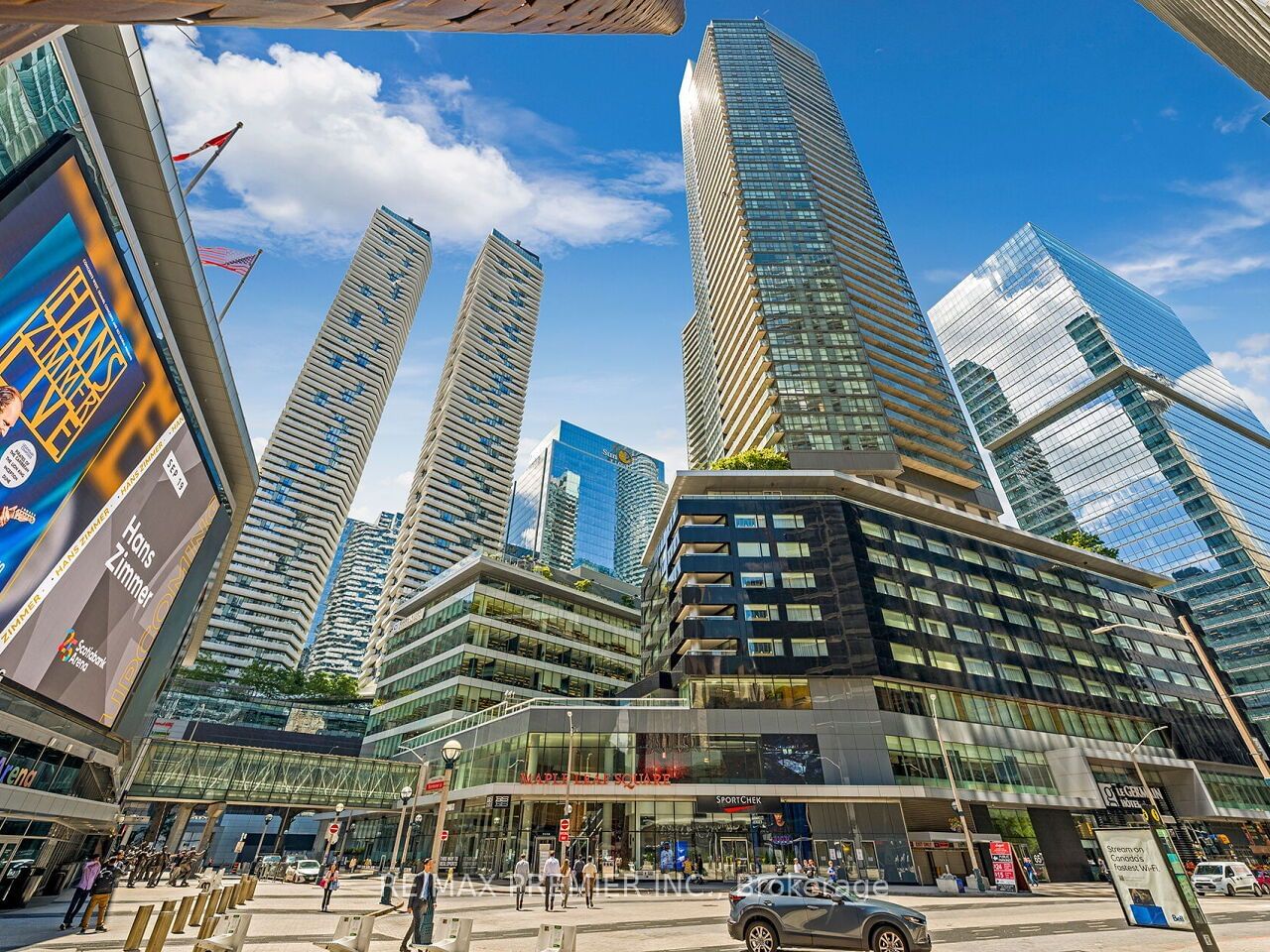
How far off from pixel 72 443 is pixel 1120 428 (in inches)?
6381

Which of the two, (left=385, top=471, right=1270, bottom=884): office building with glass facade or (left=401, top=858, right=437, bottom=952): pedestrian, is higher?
(left=385, top=471, right=1270, bottom=884): office building with glass facade

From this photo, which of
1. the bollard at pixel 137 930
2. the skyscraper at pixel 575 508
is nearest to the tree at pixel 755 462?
the bollard at pixel 137 930

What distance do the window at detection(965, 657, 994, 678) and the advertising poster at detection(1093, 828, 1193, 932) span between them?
46.1 metres

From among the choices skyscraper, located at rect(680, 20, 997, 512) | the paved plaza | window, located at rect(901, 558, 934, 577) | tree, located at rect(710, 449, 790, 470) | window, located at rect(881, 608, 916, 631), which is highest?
skyscraper, located at rect(680, 20, 997, 512)

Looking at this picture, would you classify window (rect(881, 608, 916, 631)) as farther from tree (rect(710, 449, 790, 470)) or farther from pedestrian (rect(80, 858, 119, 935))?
pedestrian (rect(80, 858, 119, 935))

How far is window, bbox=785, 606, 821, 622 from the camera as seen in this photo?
172 ft

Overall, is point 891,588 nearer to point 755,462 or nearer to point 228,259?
point 755,462

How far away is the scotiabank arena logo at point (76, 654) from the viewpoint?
1864 cm

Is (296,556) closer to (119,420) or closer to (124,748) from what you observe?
(124,748)

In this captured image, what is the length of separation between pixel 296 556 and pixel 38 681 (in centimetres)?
10816

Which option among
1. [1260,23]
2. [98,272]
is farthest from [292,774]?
[1260,23]

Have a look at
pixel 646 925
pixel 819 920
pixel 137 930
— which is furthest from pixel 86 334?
pixel 819 920

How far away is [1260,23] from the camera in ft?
69.1

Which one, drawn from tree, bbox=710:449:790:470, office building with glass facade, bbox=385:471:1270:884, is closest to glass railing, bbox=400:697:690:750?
office building with glass facade, bbox=385:471:1270:884
